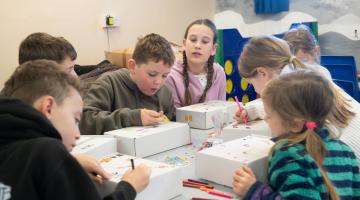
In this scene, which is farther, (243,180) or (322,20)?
(322,20)

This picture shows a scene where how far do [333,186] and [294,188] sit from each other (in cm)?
12

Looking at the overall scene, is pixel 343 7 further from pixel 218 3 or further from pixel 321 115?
pixel 321 115

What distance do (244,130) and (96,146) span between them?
0.58 m

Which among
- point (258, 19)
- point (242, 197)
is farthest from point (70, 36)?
point (242, 197)

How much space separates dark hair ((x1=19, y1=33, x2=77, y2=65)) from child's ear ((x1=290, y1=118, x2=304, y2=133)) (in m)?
0.93

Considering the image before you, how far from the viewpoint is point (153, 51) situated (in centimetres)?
174

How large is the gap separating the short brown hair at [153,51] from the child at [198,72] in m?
0.39

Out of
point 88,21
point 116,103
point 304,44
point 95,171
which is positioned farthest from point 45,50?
point 88,21

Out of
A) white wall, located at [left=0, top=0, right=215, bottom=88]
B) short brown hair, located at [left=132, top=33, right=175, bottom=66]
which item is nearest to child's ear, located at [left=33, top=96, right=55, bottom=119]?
short brown hair, located at [left=132, top=33, right=175, bottom=66]

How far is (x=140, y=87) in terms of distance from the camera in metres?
1.83

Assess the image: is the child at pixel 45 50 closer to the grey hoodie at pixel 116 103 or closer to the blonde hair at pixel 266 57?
the grey hoodie at pixel 116 103

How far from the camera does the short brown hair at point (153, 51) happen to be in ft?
5.72

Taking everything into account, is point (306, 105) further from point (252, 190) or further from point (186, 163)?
point (186, 163)

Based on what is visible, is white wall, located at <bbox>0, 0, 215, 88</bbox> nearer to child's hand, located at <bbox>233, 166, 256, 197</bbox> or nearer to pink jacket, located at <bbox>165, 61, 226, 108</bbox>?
pink jacket, located at <bbox>165, 61, 226, 108</bbox>
